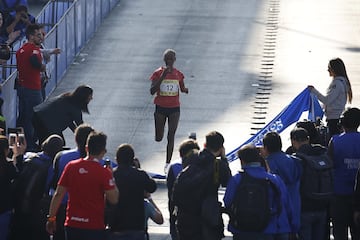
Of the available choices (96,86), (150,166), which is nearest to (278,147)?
(150,166)

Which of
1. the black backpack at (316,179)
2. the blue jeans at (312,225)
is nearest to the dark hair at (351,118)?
the black backpack at (316,179)

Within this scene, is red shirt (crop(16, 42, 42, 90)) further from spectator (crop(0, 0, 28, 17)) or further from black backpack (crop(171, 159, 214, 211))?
black backpack (crop(171, 159, 214, 211))

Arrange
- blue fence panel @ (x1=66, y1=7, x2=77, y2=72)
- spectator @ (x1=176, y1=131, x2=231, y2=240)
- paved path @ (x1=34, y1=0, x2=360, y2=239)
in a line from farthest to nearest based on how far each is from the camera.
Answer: blue fence panel @ (x1=66, y1=7, x2=77, y2=72)
paved path @ (x1=34, y1=0, x2=360, y2=239)
spectator @ (x1=176, y1=131, x2=231, y2=240)

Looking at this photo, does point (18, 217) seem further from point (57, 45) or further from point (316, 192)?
point (57, 45)

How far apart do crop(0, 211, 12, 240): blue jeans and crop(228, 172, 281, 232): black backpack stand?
2477mm

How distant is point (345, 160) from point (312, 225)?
963 millimetres

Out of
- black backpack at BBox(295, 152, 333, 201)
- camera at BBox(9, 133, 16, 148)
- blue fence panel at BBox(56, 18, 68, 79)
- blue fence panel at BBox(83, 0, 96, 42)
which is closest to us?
black backpack at BBox(295, 152, 333, 201)

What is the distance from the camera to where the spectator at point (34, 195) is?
12.8 m

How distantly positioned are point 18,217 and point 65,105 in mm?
3096

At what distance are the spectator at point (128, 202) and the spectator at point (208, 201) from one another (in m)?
0.48

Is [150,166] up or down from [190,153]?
down

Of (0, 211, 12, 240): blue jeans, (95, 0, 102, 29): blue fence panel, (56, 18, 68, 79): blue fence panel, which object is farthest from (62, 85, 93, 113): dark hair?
(95, 0, 102, 29): blue fence panel

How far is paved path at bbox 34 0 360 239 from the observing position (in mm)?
21297

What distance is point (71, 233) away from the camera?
1191 cm
